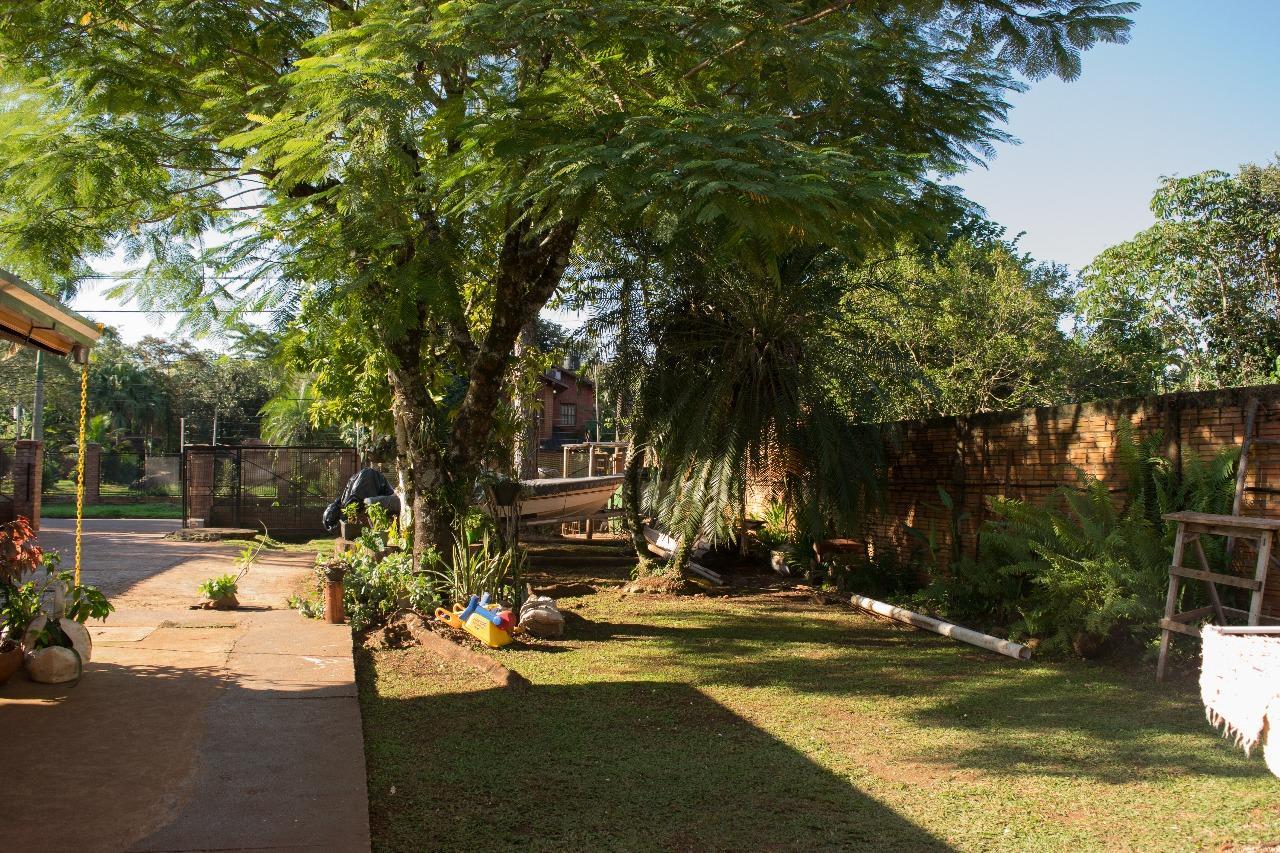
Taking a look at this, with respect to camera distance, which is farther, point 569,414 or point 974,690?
point 569,414

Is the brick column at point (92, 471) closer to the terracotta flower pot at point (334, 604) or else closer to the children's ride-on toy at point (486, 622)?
the terracotta flower pot at point (334, 604)

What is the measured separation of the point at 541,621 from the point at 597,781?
4.16m

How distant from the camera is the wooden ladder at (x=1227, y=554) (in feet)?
21.6

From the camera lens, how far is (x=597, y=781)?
5.24 meters

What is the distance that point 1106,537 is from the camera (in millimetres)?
7984

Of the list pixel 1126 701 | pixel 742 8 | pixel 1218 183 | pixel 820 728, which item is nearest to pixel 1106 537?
pixel 1126 701

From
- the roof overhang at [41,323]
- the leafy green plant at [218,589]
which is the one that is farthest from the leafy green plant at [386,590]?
the roof overhang at [41,323]

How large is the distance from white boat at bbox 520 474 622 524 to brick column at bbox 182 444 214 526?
7853 millimetres

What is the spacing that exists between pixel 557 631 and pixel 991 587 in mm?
4093

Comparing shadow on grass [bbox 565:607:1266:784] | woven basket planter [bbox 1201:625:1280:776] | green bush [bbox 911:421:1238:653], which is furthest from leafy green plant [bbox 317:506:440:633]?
woven basket planter [bbox 1201:625:1280:776]

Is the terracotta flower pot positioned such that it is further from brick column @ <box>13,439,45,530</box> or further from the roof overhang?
brick column @ <box>13,439,45,530</box>

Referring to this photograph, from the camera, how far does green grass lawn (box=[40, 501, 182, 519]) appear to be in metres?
27.4

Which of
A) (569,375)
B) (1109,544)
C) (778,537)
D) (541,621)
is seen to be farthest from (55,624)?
(569,375)

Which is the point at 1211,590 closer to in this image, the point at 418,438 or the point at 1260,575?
the point at 1260,575
